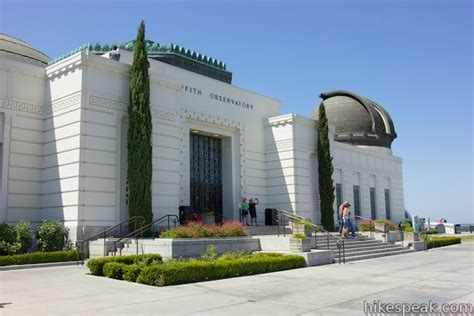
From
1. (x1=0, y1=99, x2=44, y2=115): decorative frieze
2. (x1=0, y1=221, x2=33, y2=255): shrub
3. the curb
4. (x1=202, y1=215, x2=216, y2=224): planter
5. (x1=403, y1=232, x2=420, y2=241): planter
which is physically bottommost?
the curb

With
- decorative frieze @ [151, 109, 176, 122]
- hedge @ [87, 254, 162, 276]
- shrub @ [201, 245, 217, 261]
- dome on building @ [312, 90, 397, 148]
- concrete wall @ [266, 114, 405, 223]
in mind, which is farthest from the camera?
dome on building @ [312, 90, 397, 148]

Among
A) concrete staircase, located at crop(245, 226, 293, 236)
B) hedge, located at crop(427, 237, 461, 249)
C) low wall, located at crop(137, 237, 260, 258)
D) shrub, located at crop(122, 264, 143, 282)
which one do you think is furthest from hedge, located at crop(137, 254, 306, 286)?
hedge, located at crop(427, 237, 461, 249)

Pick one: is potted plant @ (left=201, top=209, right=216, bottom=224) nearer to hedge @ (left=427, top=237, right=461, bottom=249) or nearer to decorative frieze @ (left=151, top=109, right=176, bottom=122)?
decorative frieze @ (left=151, top=109, right=176, bottom=122)

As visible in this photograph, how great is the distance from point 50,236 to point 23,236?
92 centimetres

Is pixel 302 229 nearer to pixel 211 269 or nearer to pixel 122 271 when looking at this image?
pixel 211 269

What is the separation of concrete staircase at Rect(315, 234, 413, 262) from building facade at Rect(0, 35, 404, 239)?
5422 mm

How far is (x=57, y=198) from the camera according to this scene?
60.1 feet

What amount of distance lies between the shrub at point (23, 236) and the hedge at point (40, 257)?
0.93 meters

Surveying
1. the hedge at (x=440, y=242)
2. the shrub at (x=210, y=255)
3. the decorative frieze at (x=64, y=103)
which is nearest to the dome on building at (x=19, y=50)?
the decorative frieze at (x=64, y=103)

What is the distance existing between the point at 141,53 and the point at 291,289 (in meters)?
12.9

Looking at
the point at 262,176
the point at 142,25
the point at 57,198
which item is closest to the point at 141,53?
the point at 142,25

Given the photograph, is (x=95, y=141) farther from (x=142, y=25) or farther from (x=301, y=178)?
(x=301, y=178)
